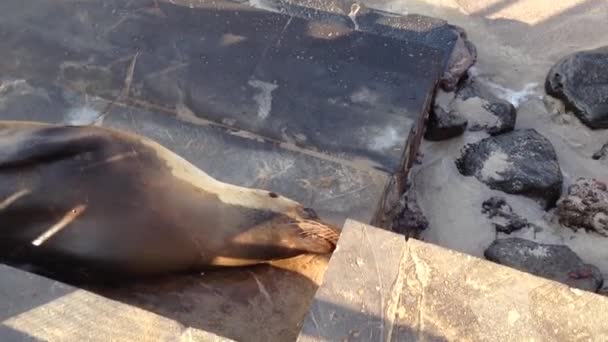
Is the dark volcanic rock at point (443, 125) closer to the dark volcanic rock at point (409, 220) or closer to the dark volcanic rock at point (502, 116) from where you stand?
the dark volcanic rock at point (502, 116)

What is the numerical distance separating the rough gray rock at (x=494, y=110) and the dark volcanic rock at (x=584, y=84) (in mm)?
343

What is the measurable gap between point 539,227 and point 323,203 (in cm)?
130

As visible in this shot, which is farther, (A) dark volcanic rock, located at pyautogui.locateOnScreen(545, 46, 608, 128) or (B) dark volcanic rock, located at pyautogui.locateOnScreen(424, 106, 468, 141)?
(A) dark volcanic rock, located at pyautogui.locateOnScreen(545, 46, 608, 128)

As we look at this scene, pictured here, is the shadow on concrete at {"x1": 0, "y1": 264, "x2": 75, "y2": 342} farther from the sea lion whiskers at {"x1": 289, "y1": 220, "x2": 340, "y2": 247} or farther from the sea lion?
the sea lion whiskers at {"x1": 289, "y1": 220, "x2": 340, "y2": 247}

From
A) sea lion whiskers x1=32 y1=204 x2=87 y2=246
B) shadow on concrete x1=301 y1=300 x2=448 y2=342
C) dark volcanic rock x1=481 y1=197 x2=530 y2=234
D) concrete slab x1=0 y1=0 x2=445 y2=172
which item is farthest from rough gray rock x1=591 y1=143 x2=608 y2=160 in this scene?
sea lion whiskers x1=32 y1=204 x2=87 y2=246

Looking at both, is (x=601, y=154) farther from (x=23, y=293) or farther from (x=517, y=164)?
(x=23, y=293)

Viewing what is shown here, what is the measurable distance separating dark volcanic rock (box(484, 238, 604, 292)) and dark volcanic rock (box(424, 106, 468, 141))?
0.80m

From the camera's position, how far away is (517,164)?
402cm

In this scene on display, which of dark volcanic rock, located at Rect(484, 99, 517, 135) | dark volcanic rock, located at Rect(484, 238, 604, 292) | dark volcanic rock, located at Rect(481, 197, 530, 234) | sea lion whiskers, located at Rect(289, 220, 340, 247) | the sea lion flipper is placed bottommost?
dark volcanic rock, located at Rect(484, 238, 604, 292)

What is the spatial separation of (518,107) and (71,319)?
124 inches

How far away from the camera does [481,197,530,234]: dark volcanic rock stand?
3.84 m

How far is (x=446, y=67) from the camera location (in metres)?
4.45

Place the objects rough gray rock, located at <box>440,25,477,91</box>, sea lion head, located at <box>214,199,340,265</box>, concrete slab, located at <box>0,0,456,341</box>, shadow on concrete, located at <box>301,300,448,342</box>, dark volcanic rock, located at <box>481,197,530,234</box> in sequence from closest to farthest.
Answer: shadow on concrete, located at <box>301,300,448,342</box> < sea lion head, located at <box>214,199,340,265</box> < concrete slab, located at <box>0,0,456,341</box> < dark volcanic rock, located at <box>481,197,530,234</box> < rough gray rock, located at <box>440,25,477,91</box>

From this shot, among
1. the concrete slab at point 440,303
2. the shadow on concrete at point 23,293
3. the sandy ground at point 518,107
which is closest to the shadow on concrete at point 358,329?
the concrete slab at point 440,303
